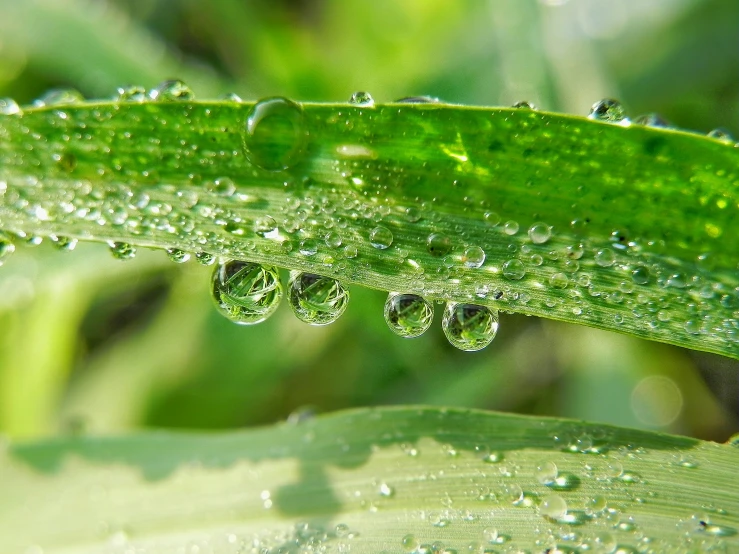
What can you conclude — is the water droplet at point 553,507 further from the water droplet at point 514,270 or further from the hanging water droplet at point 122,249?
the hanging water droplet at point 122,249

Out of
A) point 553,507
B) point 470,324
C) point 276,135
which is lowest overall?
point 553,507

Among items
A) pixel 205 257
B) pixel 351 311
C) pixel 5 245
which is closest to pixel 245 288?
pixel 205 257

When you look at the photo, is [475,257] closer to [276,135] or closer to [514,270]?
[514,270]

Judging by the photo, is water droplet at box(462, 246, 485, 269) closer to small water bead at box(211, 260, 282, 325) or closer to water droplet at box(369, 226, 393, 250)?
water droplet at box(369, 226, 393, 250)

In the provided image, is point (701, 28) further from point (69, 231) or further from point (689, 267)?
point (69, 231)

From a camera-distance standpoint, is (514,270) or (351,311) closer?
(514,270)
